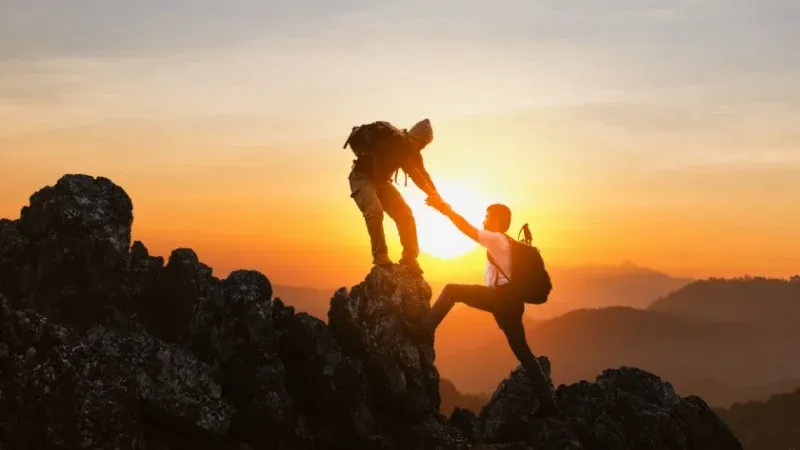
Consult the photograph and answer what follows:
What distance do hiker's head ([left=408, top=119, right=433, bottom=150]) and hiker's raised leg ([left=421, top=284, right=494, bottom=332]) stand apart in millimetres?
4999

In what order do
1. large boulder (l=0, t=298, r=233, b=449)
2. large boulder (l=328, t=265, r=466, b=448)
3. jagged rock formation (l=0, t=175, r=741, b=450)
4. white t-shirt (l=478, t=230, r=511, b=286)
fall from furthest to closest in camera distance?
large boulder (l=328, t=265, r=466, b=448), white t-shirt (l=478, t=230, r=511, b=286), jagged rock formation (l=0, t=175, r=741, b=450), large boulder (l=0, t=298, r=233, b=449)

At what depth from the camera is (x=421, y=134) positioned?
24281mm

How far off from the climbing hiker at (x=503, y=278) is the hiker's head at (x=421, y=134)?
9.34 ft

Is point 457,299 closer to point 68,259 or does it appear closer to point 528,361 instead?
point 528,361

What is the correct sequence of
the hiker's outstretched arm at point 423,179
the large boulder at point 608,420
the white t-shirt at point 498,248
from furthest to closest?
the large boulder at point 608,420 < the hiker's outstretched arm at point 423,179 < the white t-shirt at point 498,248

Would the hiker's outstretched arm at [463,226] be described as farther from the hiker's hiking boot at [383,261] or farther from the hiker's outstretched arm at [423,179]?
the hiker's hiking boot at [383,261]

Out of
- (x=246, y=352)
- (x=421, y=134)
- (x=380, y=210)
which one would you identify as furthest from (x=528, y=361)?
(x=246, y=352)

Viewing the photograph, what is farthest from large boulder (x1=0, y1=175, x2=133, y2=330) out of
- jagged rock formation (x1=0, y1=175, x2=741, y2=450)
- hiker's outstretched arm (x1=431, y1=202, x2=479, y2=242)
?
hiker's outstretched arm (x1=431, y1=202, x2=479, y2=242)

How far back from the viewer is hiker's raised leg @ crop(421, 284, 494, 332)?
21656 millimetres

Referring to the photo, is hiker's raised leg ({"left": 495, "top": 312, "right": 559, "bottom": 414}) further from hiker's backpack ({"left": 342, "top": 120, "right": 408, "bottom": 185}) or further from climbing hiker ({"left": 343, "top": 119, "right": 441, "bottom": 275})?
hiker's backpack ({"left": 342, "top": 120, "right": 408, "bottom": 185})

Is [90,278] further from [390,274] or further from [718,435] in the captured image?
[718,435]

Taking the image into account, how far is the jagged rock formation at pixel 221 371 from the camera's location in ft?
62.9

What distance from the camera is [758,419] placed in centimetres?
19038

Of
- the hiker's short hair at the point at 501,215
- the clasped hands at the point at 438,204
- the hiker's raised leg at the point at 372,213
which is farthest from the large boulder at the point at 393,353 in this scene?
the hiker's short hair at the point at 501,215
